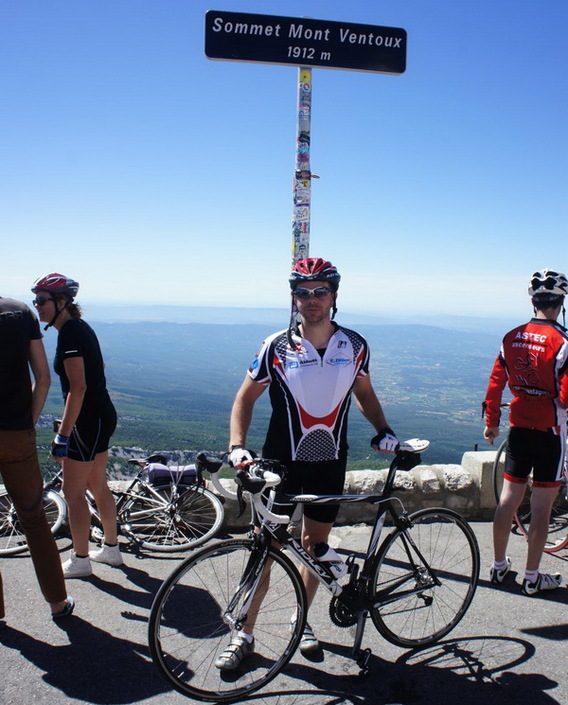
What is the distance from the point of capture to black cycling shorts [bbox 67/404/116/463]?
387 cm

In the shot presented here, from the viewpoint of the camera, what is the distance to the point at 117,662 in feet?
10.0

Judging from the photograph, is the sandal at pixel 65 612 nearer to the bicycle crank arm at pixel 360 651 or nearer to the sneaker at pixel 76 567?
the sneaker at pixel 76 567

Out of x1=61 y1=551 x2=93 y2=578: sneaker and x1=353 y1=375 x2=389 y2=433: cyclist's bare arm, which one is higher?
x1=353 y1=375 x2=389 y2=433: cyclist's bare arm

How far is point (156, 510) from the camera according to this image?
477 centimetres

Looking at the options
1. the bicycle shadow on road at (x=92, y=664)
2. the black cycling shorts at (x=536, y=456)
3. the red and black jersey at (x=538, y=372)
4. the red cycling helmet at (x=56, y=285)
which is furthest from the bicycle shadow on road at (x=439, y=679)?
the red cycling helmet at (x=56, y=285)

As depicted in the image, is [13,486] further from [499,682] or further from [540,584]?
[540,584]

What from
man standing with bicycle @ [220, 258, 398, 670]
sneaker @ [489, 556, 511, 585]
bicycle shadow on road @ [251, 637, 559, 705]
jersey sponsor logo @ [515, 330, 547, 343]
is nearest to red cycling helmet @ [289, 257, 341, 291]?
man standing with bicycle @ [220, 258, 398, 670]

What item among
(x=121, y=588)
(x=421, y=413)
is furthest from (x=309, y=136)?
(x=421, y=413)

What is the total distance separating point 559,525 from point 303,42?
4803 mm

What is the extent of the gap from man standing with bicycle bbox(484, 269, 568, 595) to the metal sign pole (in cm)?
177

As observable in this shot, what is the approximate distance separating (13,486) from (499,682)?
305cm

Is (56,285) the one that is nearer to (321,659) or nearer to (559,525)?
(321,659)

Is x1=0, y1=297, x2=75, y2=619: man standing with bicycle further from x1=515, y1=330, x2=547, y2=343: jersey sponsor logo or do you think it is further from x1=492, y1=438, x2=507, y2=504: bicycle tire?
x1=492, y1=438, x2=507, y2=504: bicycle tire

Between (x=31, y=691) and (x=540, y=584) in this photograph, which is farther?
(x=540, y=584)
